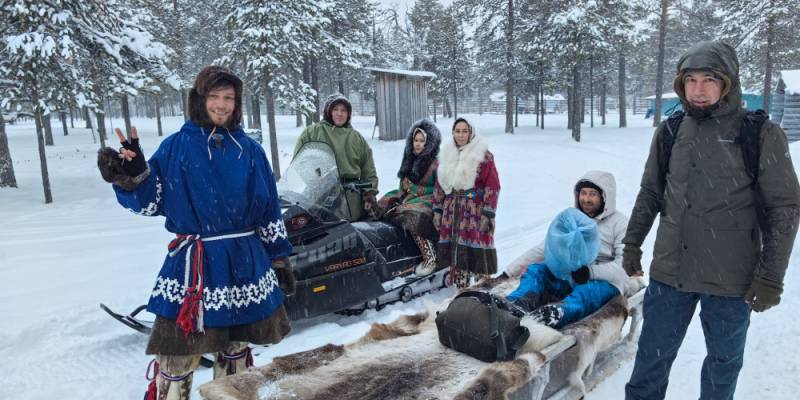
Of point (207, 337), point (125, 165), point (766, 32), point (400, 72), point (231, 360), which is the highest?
Result: point (766, 32)

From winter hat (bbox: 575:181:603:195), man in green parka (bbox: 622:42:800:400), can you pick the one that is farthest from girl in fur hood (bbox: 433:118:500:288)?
man in green parka (bbox: 622:42:800:400)

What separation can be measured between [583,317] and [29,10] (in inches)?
482

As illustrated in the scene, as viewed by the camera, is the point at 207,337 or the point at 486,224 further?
the point at 486,224

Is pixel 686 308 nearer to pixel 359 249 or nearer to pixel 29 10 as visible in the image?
pixel 359 249

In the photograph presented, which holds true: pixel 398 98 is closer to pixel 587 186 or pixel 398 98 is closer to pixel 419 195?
pixel 419 195

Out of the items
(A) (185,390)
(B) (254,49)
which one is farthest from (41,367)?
(B) (254,49)

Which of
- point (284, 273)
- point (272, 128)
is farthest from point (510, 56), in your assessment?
point (284, 273)

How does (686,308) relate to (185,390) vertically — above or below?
above

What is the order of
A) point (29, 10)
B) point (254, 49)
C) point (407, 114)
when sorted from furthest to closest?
point (407, 114) < point (254, 49) < point (29, 10)

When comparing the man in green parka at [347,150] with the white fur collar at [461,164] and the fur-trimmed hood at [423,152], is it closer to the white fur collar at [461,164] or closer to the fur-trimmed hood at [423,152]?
the fur-trimmed hood at [423,152]

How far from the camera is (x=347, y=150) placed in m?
5.38

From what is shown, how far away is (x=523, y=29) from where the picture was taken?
22312mm

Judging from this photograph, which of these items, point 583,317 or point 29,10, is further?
point 29,10

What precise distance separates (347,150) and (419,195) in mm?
942
